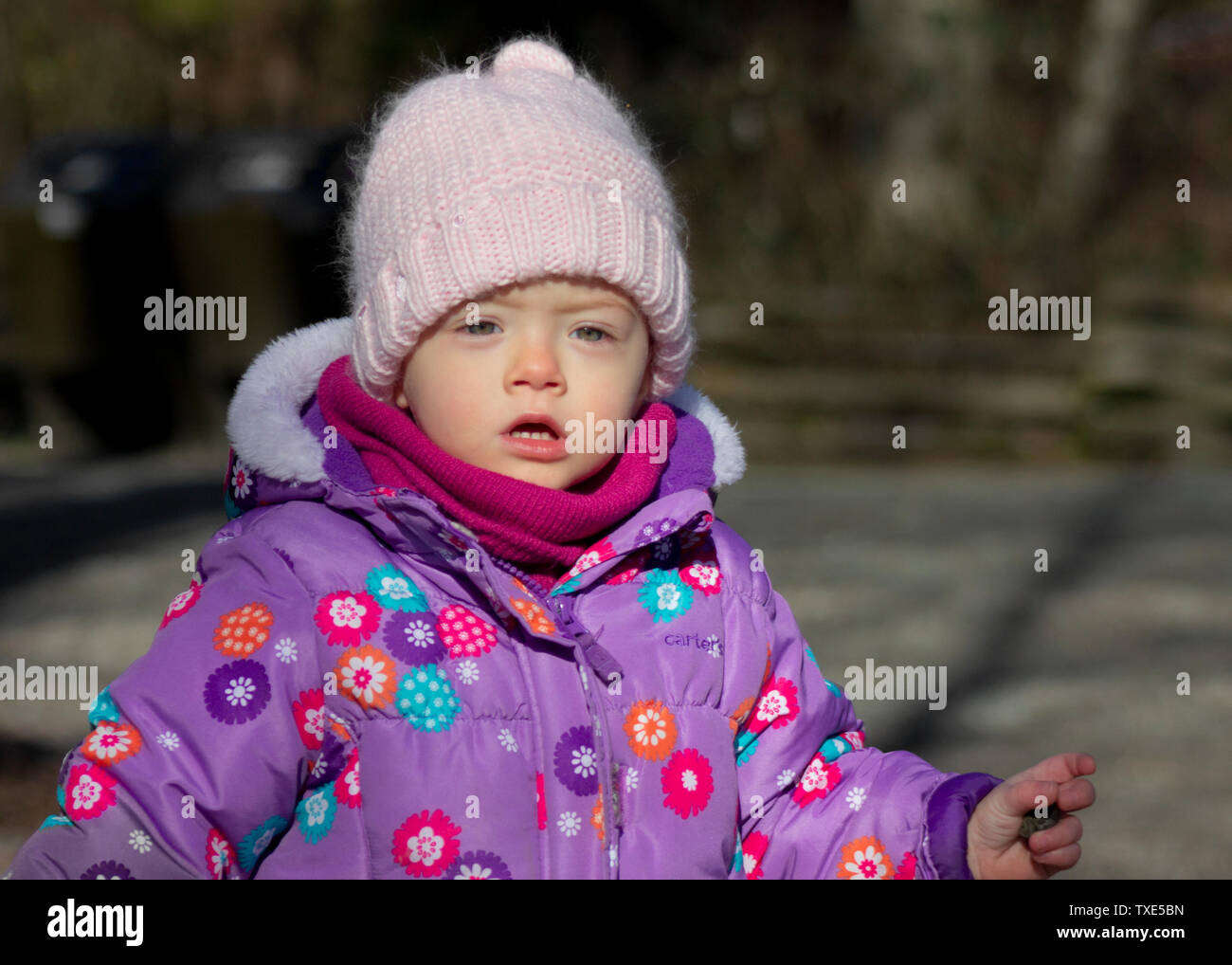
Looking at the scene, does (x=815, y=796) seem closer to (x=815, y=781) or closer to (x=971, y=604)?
(x=815, y=781)

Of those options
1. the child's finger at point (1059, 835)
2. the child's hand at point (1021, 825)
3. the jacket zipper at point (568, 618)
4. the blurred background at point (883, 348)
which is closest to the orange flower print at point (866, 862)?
the child's hand at point (1021, 825)

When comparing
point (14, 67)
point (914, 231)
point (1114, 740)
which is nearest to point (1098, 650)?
point (1114, 740)

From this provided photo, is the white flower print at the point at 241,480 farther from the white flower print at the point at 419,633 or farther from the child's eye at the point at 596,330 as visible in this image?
the child's eye at the point at 596,330

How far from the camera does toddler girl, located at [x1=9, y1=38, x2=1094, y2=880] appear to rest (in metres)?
1.78

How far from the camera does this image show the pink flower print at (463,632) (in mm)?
1891

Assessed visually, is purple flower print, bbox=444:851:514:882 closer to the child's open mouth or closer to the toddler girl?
the toddler girl

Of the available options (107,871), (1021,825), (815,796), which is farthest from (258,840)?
(1021,825)

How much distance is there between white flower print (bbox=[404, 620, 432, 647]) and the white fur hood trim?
9.3 inches

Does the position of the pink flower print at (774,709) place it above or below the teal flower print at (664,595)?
below

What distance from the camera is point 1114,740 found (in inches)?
176

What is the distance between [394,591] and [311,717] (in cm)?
19

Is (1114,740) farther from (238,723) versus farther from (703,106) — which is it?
(703,106)

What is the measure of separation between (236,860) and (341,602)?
12.3 inches

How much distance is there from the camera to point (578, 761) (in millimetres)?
1862
